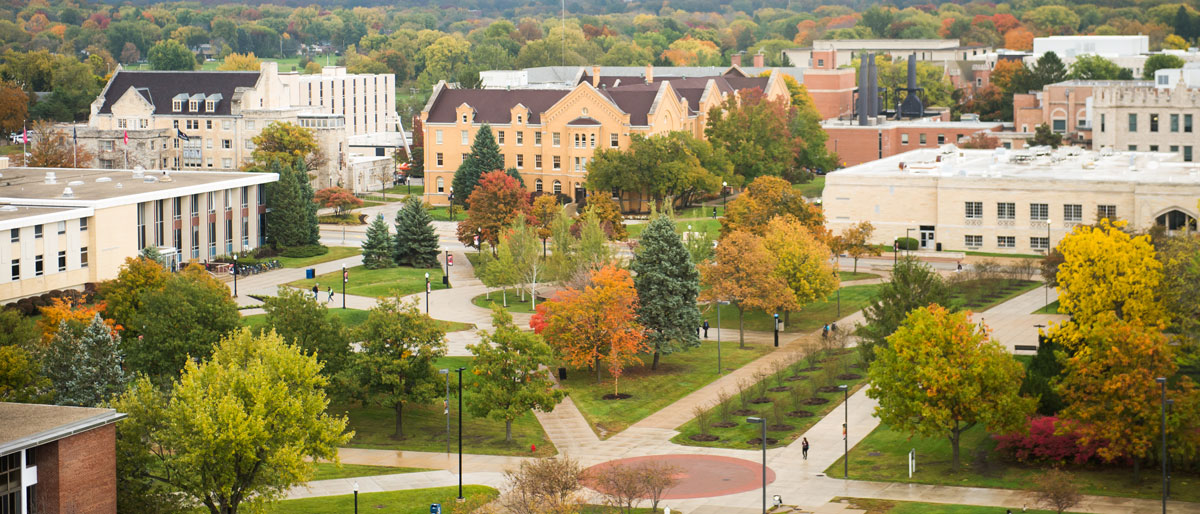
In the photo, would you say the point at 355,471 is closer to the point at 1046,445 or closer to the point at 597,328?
the point at 597,328

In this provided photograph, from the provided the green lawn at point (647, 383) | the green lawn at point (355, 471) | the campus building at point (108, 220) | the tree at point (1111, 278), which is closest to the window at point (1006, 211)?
the green lawn at point (647, 383)

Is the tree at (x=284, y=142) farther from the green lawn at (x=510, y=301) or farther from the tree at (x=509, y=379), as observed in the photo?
the tree at (x=509, y=379)

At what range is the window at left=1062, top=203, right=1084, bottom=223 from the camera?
100 metres

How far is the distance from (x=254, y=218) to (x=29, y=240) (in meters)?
23.6

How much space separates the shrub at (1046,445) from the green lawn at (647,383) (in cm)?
1570

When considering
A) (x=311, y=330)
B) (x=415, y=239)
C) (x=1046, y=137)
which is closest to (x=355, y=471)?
(x=311, y=330)

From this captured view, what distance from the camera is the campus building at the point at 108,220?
3275 inches

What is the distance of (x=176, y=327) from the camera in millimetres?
65188

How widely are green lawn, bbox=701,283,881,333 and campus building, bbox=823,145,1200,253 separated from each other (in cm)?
1512

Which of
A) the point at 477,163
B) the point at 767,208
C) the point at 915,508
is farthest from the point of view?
the point at 477,163

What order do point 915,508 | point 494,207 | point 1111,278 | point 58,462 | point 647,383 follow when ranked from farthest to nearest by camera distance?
point 494,207 < point 647,383 < point 1111,278 < point 915,508 < point 58,462

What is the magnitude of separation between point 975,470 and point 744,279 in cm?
2530

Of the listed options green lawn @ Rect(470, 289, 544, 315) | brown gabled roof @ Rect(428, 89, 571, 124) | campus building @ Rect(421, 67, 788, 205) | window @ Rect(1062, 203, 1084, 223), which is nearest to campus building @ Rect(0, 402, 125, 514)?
green lawn @ Rect(470, 289, 544, 315)

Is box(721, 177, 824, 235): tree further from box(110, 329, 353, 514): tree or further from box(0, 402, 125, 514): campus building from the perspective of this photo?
box(0, 402, 125, 514): campus building
